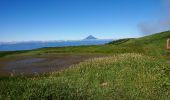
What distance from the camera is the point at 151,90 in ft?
63.3

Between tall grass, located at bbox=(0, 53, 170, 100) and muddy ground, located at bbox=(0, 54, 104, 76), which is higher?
tall grass, located at bbox=(0, 53, 170, 100)

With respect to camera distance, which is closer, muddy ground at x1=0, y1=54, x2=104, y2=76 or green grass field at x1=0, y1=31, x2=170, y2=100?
green grass field at x1=0, y1=31, x2=170, y2=100

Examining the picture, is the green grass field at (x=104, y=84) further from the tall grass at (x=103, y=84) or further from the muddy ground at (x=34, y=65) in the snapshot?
the muddy ground at (x=34, y=65)

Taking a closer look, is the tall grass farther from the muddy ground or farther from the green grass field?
the muddy ground

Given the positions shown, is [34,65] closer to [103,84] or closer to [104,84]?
[103,84]

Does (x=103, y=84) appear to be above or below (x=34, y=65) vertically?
above

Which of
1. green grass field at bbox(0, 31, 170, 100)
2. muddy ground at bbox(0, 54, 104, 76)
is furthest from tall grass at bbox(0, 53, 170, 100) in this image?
muddy ground at bbox(0, 54, 104, 76)

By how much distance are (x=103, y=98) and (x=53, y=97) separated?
316 centimetres

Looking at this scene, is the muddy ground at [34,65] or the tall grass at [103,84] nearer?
the tall grass at [103,84]

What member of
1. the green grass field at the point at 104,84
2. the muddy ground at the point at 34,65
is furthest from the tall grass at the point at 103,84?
the muddy ground at the point at 34,65

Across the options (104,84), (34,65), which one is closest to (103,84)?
(104,84)

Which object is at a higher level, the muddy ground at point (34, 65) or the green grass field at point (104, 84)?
the green grass field at point (104, 84)

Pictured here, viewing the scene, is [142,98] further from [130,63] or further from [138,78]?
[130,63]

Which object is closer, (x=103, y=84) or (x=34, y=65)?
(x=103, y=84)
